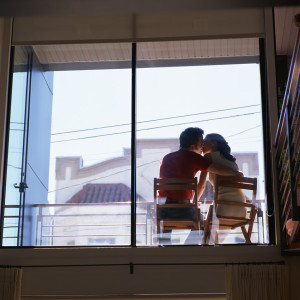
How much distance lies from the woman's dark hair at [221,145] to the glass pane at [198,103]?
0.15ft

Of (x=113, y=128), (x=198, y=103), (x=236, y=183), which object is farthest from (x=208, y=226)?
(x=113, y=128)

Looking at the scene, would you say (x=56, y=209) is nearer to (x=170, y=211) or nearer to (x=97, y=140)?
(x=97, y=140)

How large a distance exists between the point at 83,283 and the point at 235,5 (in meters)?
4.00

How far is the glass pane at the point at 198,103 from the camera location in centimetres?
573

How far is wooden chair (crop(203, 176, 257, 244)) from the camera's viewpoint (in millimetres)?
5457

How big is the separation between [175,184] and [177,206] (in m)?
0.21

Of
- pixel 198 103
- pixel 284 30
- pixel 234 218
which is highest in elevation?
pixel 284 30

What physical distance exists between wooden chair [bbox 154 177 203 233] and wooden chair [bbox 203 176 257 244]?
13 centimetres

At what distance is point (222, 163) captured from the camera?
5.60 metres

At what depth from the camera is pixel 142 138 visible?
5852 mm

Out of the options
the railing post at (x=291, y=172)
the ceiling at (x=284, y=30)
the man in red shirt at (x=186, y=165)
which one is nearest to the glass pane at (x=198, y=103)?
the man in red shirt at (x=186, y=165)

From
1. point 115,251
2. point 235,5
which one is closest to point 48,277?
point 115,251

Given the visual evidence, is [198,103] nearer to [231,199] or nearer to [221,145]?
[221,145]

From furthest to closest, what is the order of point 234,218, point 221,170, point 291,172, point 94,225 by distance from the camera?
point 94,225 < point 221,170 < point 234,218 < point 291,172
